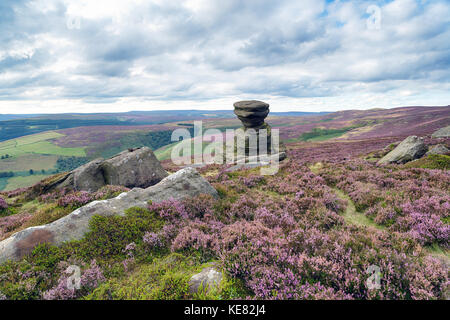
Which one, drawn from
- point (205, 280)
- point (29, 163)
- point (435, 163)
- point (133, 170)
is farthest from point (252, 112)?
point (29, 163)

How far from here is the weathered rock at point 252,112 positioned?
133 ft

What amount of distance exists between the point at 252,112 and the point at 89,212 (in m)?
36.9

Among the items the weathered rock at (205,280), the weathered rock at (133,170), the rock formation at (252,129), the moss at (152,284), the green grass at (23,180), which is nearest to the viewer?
the moss at (152,284)

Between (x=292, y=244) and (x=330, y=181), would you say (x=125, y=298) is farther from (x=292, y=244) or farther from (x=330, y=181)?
(x=330, y=181)

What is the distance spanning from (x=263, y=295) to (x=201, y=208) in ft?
16.0

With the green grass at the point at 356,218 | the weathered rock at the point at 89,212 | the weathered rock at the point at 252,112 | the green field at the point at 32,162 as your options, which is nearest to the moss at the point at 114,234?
the weathered rock at the point at 89,212

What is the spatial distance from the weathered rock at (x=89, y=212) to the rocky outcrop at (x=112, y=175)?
756 cm

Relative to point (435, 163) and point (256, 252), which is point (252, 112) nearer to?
point (435, 163)

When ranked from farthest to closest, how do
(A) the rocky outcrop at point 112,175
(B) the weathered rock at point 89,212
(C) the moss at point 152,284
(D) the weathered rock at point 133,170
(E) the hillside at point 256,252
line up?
(D) the weathered rock at point 133,170, (A) the rocky outcrop at point 112,175, (B) the weathered rock at point 89,212, (E) the hillside at point 256,252, (C) the moss at point 152,284

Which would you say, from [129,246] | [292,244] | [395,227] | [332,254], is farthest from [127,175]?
[395,227]

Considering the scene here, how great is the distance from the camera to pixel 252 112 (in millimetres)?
40656

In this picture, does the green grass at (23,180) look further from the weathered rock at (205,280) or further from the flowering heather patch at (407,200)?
the flowering heather patch at (407,200)

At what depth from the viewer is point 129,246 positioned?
5750 millimetres

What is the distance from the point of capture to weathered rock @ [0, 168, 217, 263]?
5.43 metres
